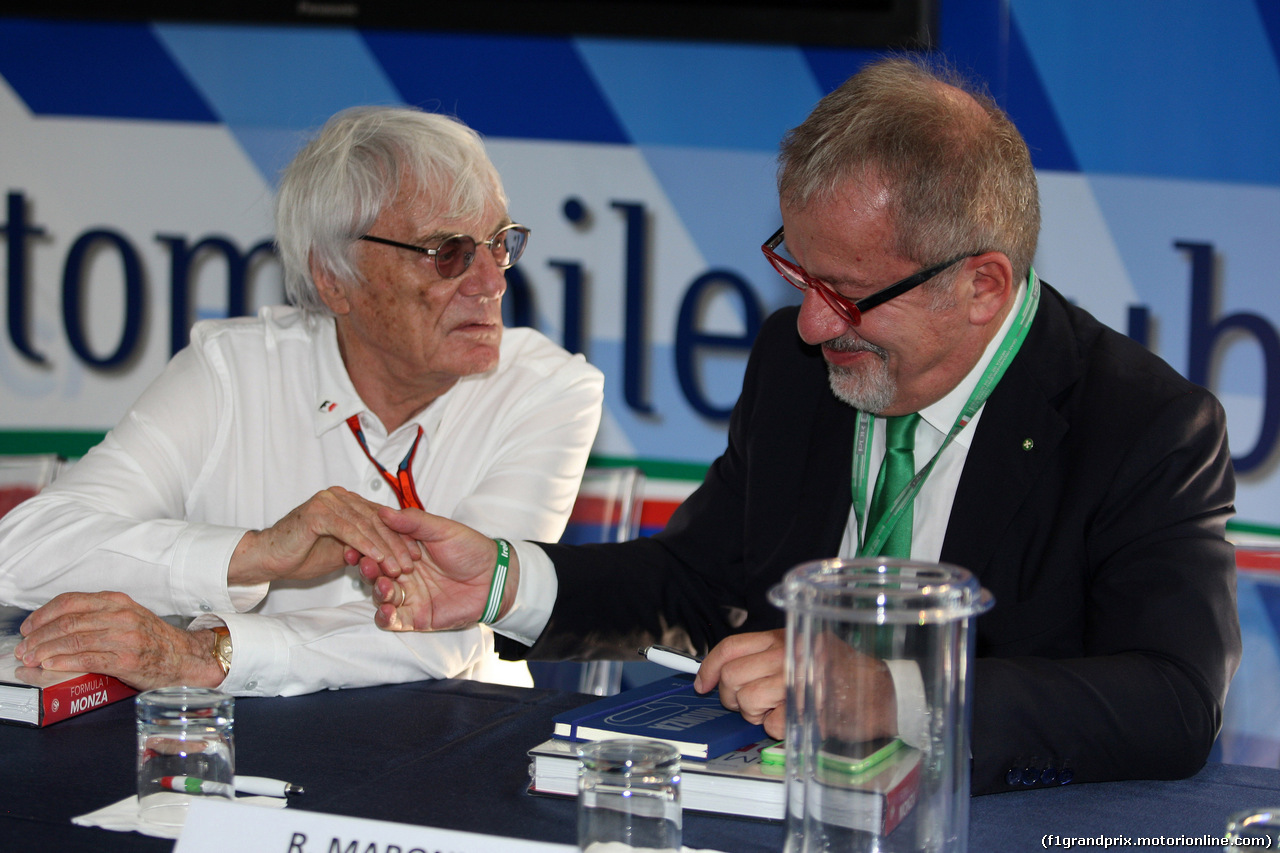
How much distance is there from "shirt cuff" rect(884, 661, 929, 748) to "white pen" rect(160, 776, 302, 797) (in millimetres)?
722

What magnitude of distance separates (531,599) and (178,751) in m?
0.81

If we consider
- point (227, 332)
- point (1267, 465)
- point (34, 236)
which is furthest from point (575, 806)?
point (34, 236)

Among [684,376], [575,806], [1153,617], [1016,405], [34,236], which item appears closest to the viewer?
[575,806]

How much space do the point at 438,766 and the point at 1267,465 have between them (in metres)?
2.79

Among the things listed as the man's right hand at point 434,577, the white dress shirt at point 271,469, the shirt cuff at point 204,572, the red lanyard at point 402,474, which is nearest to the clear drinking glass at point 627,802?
the man's right hand at point 434,577

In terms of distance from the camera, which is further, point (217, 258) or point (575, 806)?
point (217, 258)

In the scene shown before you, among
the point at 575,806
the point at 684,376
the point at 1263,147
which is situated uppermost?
the point at 1263,147

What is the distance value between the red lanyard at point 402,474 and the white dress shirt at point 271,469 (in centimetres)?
1

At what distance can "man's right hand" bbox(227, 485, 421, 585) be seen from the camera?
6.72ft

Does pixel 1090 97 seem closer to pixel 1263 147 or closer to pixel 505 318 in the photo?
pixel 1263 147

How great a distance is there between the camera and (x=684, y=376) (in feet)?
12.6

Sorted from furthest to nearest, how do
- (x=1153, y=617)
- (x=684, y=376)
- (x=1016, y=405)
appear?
(x=684, y=376) → (x=1016, y=405) → (x=1153, y=617)

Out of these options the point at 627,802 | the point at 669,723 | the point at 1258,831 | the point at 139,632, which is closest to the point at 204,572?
the point at 139,632

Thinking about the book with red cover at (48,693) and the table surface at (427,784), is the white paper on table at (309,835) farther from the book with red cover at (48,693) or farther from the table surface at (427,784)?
the book with red cover at (48,693)
